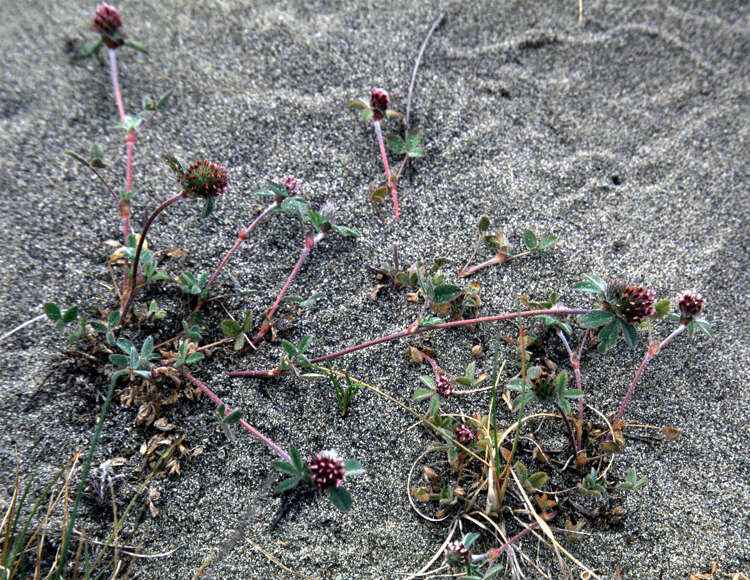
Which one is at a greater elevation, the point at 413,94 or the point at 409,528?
the point at 413,94

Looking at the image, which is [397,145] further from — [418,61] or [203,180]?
[203,180]

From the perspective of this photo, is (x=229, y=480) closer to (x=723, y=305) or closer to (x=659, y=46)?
(x=723, y=305)

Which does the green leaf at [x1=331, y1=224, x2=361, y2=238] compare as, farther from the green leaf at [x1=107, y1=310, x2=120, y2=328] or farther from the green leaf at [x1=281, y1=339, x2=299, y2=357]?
the green leaf at [x1=107, y1=310, x2=120, y2=328]

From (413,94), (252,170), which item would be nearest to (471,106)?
(413,94)

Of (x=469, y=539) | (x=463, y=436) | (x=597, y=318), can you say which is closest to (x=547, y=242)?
(x=597, y=318)

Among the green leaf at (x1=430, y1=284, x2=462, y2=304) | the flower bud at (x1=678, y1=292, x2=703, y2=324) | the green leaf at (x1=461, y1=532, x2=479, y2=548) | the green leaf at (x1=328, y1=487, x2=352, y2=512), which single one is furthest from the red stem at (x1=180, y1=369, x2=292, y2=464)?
the flower bud at (x1=678, y1=292, x2=703, y2=324)

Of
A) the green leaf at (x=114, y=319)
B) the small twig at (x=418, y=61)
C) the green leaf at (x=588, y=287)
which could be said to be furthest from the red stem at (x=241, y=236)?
the green leaf at (x=588, y=287)
